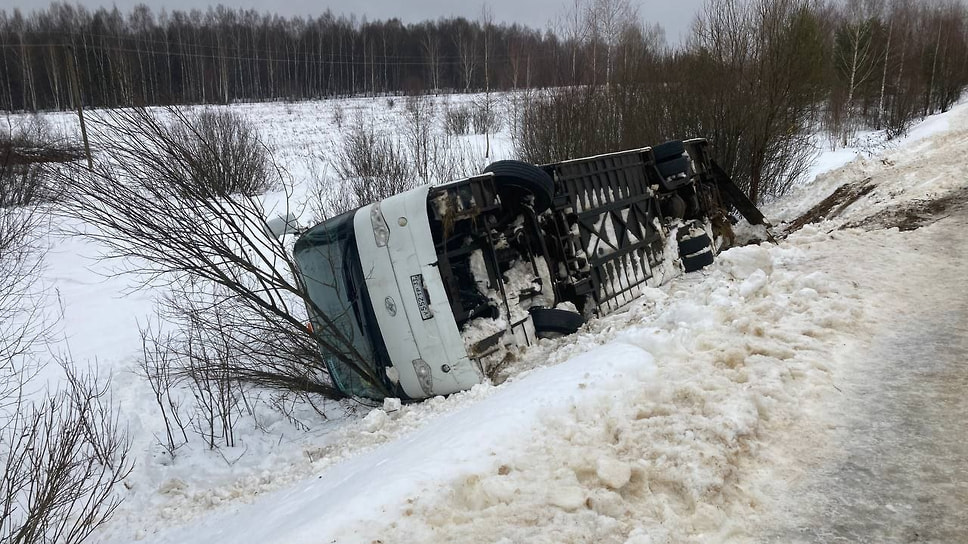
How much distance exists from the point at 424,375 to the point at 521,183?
221 cm

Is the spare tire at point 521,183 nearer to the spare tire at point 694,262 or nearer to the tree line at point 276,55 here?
the spare tire at point 694,262

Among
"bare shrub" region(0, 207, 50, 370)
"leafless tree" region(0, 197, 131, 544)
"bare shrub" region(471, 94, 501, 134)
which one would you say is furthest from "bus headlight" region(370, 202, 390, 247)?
"bare shrub" region(471, 94, 501, 134)

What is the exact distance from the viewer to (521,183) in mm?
5969

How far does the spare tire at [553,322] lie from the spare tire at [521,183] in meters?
1.14

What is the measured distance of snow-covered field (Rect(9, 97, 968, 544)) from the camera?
2492 millimetres

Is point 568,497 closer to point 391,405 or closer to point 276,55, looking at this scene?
point 391,405

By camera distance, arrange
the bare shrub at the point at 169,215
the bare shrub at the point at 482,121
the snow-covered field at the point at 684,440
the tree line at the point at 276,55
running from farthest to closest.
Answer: the tree line at the point at 276,55, the bare shrub at the point at 482,121, the bare shrub at the point at 169,215, the snow-covered field at the point at 684,440

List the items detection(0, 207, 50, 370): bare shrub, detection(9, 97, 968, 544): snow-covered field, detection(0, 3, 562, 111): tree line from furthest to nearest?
1. detection(0, 3, 562, 111): tree line
2. detection(0, 207, 50, 370): bare shrub
3. detection(9, 97, 968, 544): snow-covered field

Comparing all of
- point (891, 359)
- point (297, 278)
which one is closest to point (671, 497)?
point (891, 359)

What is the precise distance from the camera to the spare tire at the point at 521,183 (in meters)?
5.93

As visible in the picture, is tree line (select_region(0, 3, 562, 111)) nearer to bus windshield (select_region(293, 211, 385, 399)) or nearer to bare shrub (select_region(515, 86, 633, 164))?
bare shrub (select_region(515, 86, 633, 164))

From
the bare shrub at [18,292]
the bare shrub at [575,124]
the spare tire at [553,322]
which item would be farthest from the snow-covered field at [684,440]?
the bare shrub at [575,124]

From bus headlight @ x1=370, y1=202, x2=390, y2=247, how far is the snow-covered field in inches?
65.0

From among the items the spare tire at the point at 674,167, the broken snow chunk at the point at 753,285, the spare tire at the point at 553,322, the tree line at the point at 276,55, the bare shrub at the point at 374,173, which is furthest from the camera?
the tree line at the point at 276,55
